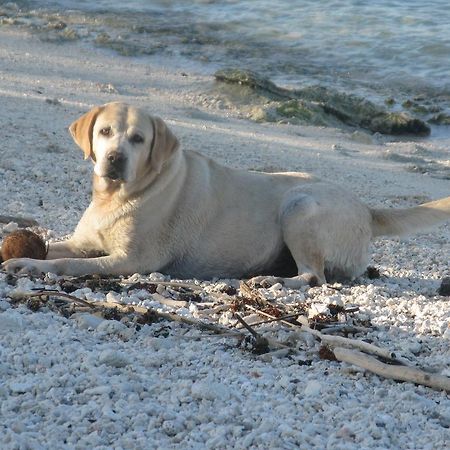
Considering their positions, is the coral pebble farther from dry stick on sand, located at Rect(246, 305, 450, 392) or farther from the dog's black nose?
dry stick on sand, located at Rect(246, 305, 450, 392)

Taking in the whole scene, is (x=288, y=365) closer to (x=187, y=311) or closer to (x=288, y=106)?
(x=187, y=311)

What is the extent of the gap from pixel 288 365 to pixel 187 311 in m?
0.95

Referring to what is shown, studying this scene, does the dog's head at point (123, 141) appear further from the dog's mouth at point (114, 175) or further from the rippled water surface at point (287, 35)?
the rippled water surface at point (287, 35)

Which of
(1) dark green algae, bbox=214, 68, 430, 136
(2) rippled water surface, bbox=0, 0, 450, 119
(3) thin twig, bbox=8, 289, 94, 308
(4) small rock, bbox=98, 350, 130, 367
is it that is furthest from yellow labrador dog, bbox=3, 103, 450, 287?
(2) rippled water surface, bbox=0, 0, 450, 119

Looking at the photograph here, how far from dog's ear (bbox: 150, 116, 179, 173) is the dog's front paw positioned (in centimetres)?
97

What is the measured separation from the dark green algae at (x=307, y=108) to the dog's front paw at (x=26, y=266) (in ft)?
23.6

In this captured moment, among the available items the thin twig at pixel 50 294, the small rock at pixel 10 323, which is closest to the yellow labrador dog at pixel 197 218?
the thin twig at pixel 50 294

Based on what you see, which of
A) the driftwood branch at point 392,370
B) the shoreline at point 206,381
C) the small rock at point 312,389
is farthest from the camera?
the driftwood branch at point 392,370

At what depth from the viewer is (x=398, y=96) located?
16344 mm

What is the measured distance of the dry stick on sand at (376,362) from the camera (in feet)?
13.9

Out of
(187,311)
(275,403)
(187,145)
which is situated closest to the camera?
(275,403)

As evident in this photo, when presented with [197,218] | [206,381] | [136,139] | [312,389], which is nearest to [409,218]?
[197,218]

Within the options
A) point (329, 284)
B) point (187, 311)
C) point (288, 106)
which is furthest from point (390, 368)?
point (288, 106)

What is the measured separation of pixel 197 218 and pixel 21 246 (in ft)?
3.92
